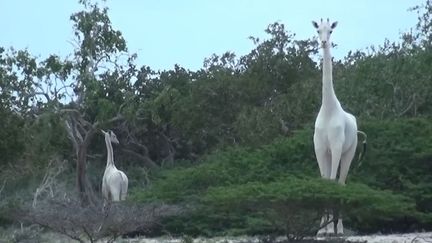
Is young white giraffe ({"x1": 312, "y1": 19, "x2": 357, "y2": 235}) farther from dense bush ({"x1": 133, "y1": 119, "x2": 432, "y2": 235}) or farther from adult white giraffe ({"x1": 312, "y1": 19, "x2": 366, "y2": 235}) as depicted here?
dense bush ({"x1": 133, "y1": 119, "x2": 432, "y2": 235})

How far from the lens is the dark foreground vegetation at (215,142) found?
1662 centimetres

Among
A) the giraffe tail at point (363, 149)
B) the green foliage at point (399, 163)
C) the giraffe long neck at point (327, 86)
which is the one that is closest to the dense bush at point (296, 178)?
the green foliage at point (399, 163)

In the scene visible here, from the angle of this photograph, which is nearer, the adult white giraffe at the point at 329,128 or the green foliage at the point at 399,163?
the adult white giraffe at the point at 329,128

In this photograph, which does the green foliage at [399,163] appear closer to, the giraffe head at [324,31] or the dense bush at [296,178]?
the dense bush at [296,178]

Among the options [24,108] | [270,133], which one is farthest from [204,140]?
[24,108]

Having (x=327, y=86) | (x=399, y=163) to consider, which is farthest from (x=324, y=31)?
(x=399, y=163)

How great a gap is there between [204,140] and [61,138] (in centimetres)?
1029

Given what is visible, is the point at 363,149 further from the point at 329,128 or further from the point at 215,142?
the point at 215,142

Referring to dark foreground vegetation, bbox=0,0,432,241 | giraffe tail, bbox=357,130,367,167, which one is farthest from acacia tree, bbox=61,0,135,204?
giraffe tail, bbox=357,130,367,167

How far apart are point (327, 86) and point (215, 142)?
25.8 m

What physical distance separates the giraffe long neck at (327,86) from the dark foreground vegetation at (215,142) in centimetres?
159

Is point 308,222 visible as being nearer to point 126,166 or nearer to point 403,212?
point 403,212

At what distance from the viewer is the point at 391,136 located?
2316cm

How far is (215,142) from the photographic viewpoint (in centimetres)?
4412
